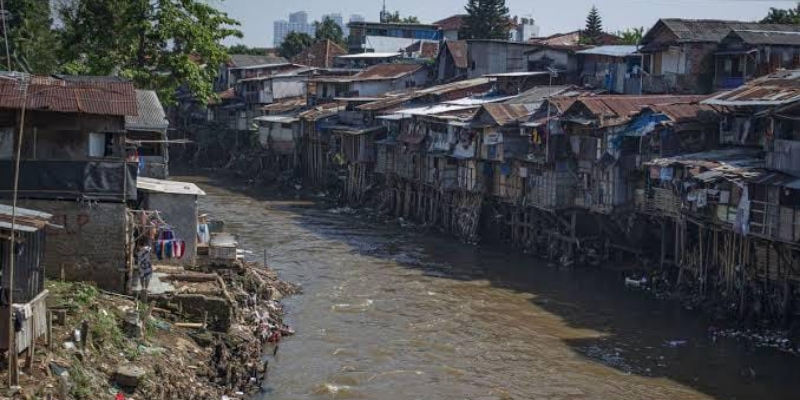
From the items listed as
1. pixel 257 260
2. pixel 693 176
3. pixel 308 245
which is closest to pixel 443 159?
pixel 308 245

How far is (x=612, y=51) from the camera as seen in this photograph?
150 feet

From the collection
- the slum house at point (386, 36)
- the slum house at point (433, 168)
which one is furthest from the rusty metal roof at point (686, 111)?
the slum house at point (386, 36)

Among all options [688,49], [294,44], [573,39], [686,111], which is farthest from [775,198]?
[294,44]

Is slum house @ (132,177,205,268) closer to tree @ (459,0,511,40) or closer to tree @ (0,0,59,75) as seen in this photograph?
tree @ (0,0,59,75)

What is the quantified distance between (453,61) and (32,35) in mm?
21558

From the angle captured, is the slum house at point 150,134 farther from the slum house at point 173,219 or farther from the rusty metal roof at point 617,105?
the rusty metal roof at point 617,105

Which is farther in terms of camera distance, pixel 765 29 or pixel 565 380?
pixel 765 29

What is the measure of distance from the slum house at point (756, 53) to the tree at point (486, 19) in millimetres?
29059

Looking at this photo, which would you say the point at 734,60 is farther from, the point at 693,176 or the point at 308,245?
the point at 308,245

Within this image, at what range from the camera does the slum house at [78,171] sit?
21.3m

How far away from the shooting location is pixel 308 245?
40.3 m

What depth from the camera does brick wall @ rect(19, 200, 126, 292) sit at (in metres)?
22.1

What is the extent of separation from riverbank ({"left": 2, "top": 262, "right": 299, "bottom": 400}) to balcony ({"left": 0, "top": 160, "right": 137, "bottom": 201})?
196 centimetres

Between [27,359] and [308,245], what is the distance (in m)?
24.3
